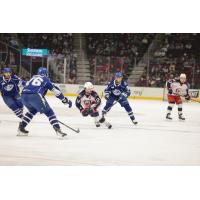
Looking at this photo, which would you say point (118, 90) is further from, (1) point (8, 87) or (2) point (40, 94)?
(2) point (40, 94)

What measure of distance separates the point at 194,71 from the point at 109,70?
2100 millimetres

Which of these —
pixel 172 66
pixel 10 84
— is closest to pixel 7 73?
pixel 10 84

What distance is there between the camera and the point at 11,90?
5.15 m

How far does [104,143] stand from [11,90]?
1819 mm

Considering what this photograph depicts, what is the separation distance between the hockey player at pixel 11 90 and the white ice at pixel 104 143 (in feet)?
0.70

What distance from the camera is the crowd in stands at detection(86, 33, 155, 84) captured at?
876cm

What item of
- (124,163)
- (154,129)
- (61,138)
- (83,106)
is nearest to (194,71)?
(154,129)

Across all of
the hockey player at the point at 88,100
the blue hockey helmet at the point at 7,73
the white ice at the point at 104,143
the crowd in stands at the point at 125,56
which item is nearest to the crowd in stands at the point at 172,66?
the crowd in stands at the point at 125,56

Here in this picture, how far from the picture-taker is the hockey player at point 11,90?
198 inches

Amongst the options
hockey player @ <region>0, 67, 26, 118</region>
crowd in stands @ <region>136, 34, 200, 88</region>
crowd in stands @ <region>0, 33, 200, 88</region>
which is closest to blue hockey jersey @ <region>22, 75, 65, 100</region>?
hockey player @ <region>0, 67, 26, 118</region>

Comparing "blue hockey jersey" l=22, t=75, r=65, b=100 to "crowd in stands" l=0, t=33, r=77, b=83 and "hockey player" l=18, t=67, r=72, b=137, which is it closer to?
"hockey player" l=18, t=67, r=72, b=137

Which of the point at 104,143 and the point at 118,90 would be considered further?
the point at 118,90

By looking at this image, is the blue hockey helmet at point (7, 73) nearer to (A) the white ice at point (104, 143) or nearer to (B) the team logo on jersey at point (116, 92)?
(A) the white ice at point (104, 143)

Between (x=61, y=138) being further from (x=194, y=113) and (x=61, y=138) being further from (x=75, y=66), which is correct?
(x=75, y=66)
